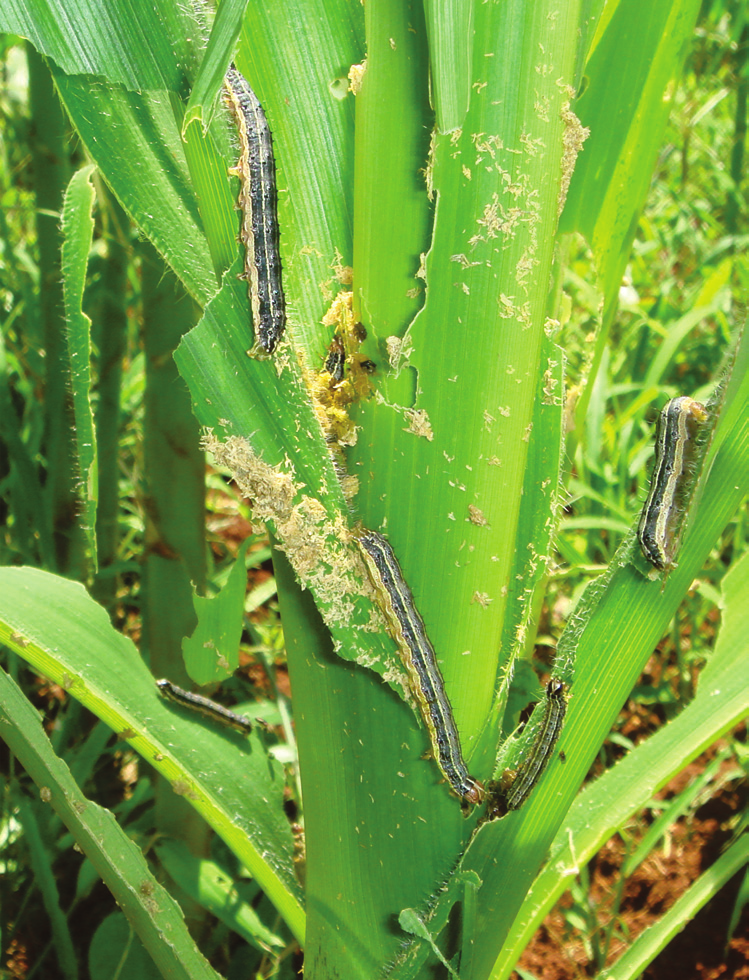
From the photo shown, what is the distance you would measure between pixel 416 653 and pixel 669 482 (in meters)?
0.26

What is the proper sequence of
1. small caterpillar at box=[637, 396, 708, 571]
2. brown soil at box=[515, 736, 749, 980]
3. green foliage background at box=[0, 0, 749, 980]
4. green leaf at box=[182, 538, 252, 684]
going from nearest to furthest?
1. green foliage background at box=[0, 0, 749, 980]
2. small caterpillar at box=[637, 396, 708, 571]
3. green leaf at box=[182, 538, 252, 684]
4. brown soil at box=[515, 736, 749, 980]

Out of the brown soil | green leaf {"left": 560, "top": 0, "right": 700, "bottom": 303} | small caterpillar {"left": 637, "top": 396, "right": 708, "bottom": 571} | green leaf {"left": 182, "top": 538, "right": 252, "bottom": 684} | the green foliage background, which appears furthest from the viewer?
the brown soil

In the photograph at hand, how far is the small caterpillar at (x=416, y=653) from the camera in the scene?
59cm

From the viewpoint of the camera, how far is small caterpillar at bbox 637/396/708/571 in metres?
0.63

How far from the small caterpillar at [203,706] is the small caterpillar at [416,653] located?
0.29m

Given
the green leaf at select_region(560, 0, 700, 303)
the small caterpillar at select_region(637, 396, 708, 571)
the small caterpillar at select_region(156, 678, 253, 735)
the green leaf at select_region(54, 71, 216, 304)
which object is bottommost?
the small caterpillar at select_region(156, 678, 253, 735)

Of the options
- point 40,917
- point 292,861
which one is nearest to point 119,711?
point 292,861

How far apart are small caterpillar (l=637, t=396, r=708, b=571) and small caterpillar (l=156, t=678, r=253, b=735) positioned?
46 cm

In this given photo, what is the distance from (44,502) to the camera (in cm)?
147

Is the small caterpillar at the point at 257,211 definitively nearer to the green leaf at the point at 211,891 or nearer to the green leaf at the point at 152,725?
the green leaf at the point at 152,725

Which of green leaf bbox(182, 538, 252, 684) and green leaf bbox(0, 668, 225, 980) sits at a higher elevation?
green leaf bbox(182, 538, 252, 684)

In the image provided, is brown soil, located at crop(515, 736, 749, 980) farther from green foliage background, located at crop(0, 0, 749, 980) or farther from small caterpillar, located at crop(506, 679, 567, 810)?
small caterpillar, located at crop(506, 679, 567, 810)

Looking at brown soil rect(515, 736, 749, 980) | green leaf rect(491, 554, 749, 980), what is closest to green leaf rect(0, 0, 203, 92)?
green leaf rect(491, 554, 749, 980)

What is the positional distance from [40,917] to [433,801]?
87cm
